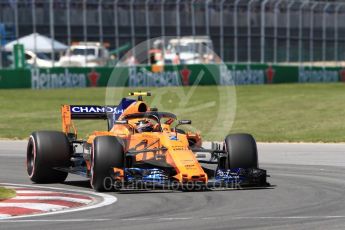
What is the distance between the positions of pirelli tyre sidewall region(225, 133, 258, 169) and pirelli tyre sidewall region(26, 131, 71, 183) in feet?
8.74

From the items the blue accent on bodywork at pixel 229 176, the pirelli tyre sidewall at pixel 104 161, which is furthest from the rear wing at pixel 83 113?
the blue accent on bodywork at pixel 229 176

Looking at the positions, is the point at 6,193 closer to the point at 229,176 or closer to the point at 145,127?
the point at 145,127

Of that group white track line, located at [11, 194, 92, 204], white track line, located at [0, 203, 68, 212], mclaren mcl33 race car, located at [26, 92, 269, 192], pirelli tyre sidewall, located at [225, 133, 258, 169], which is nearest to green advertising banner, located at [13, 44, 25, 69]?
mclaren mcl33 race car, located at [26, 92, 269, 192]

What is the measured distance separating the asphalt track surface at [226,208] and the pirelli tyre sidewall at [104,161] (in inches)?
11.8

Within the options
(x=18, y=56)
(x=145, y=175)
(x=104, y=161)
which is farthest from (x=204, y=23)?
(x=104, y=161)

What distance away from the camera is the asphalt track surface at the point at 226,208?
1137 centimetres

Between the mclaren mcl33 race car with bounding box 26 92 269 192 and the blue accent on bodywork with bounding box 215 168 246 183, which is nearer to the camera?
the mclaren mcl33 race car with bounding box 26 92 269 192

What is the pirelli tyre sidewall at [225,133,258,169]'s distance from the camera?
1580 cm

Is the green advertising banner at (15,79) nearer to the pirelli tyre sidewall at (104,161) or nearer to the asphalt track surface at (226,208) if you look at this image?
the asphalt track surface at (226,208)

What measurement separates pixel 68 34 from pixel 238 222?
38503 millimetres

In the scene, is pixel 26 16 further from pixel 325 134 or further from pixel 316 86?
pixel 325 134

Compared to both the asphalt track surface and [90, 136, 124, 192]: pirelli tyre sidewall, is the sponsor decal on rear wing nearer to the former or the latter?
the asphalt track surface

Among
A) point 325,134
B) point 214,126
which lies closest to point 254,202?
point 325,134

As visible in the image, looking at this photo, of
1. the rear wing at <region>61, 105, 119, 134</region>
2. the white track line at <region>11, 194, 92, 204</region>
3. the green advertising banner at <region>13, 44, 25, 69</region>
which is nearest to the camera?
the white track line at <region>11, 194, 92, 204</region>
